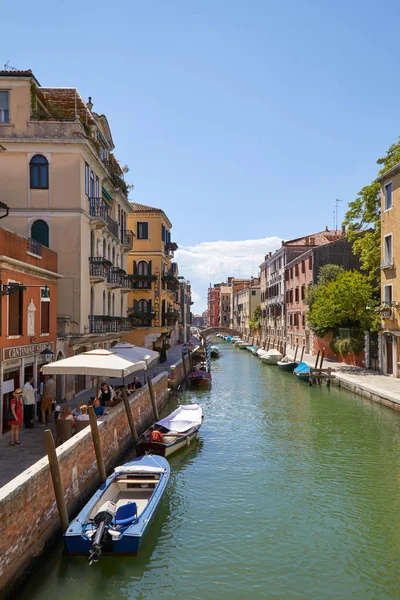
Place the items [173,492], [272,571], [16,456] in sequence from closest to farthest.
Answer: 1. [272,571]
2. [16,456]
3. [173,492]

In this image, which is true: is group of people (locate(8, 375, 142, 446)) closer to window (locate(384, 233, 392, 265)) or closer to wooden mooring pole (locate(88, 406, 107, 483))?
wooden mooring pole (locate(88, 406, 107, 483))

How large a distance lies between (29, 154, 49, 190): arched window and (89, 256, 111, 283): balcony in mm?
3682

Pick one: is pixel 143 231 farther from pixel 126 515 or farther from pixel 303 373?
pixel 126 515

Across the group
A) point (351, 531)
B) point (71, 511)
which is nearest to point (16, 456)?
point (71, 511)

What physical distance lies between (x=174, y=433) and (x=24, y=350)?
5310 mm

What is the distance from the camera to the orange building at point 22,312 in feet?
46.6

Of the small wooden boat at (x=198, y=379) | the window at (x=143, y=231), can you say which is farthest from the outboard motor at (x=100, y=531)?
the window at (x=143, y=231)

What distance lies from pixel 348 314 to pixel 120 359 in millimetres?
20274

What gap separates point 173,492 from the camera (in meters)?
12.9

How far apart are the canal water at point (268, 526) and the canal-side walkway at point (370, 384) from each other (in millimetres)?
2789

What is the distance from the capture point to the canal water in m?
8.52

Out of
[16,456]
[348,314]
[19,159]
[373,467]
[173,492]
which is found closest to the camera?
[16,456]

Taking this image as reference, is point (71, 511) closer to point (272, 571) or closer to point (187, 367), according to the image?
point (272, 571)

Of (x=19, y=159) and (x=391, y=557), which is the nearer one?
(x=391, y=557)
